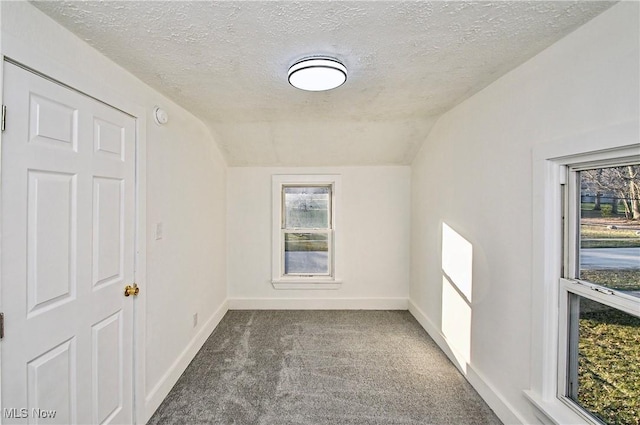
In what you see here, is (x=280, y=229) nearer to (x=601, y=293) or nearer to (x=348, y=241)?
(x=348, y=241)

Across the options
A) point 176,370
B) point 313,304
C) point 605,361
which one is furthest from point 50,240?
point 313,304

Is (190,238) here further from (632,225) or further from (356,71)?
(632,225)

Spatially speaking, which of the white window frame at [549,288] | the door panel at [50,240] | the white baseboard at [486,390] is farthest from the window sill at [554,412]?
the door panel at [50,240]

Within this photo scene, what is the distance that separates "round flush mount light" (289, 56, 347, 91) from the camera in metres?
1.51

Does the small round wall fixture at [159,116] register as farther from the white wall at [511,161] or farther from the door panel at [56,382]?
the white wall at [511,161]

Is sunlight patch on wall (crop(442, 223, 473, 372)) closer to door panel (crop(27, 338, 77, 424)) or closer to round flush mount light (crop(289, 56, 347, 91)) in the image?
round flush mount light (crop(289, 56, 347, 91))

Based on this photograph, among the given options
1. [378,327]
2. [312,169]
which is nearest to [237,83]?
Answer: [312,169]

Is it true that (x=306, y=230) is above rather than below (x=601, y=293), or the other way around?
above

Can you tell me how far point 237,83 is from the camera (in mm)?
1878

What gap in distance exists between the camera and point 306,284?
11.8ft

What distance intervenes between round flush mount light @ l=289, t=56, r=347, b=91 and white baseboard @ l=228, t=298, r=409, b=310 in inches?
108

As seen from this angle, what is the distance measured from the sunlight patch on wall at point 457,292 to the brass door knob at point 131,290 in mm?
2375

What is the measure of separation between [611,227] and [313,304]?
9.80 ft

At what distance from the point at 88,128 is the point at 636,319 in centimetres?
266
